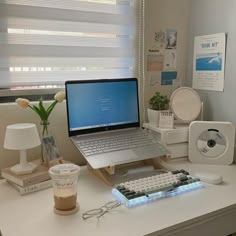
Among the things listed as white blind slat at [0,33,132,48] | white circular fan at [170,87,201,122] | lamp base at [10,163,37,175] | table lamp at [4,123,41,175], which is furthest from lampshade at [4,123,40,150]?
white circular fan at [170,87,201,122]

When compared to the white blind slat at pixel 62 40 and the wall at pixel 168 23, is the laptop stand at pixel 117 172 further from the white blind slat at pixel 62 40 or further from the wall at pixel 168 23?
the white blind slat at pixel 62 40

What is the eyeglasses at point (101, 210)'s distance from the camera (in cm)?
96

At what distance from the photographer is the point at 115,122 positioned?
1440mm

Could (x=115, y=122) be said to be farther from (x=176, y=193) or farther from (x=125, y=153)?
(x=176, y=193)

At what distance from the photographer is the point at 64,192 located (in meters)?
0.99

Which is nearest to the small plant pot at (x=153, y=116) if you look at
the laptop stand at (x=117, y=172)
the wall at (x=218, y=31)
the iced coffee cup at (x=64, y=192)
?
the laptop stand at (x=117, y=172)

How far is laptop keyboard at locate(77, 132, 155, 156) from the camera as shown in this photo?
4.21 feet

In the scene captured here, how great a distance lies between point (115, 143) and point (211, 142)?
53 cm

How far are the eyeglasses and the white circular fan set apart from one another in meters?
0.73

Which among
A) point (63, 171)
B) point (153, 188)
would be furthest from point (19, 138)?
point (153, 188)

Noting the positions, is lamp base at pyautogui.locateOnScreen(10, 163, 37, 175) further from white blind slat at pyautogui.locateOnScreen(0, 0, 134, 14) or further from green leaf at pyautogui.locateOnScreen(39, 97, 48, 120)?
white blind slat at pyautogui.locateOnScreen(0, 0, 134, 14)

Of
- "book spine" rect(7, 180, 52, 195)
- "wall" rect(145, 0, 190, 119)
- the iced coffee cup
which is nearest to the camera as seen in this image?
the iced coffee cup

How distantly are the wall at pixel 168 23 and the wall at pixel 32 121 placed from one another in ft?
1.82

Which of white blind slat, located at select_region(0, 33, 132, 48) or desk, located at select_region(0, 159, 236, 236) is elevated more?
white blind slat, located at select_region(0, 33, 132, 48)
